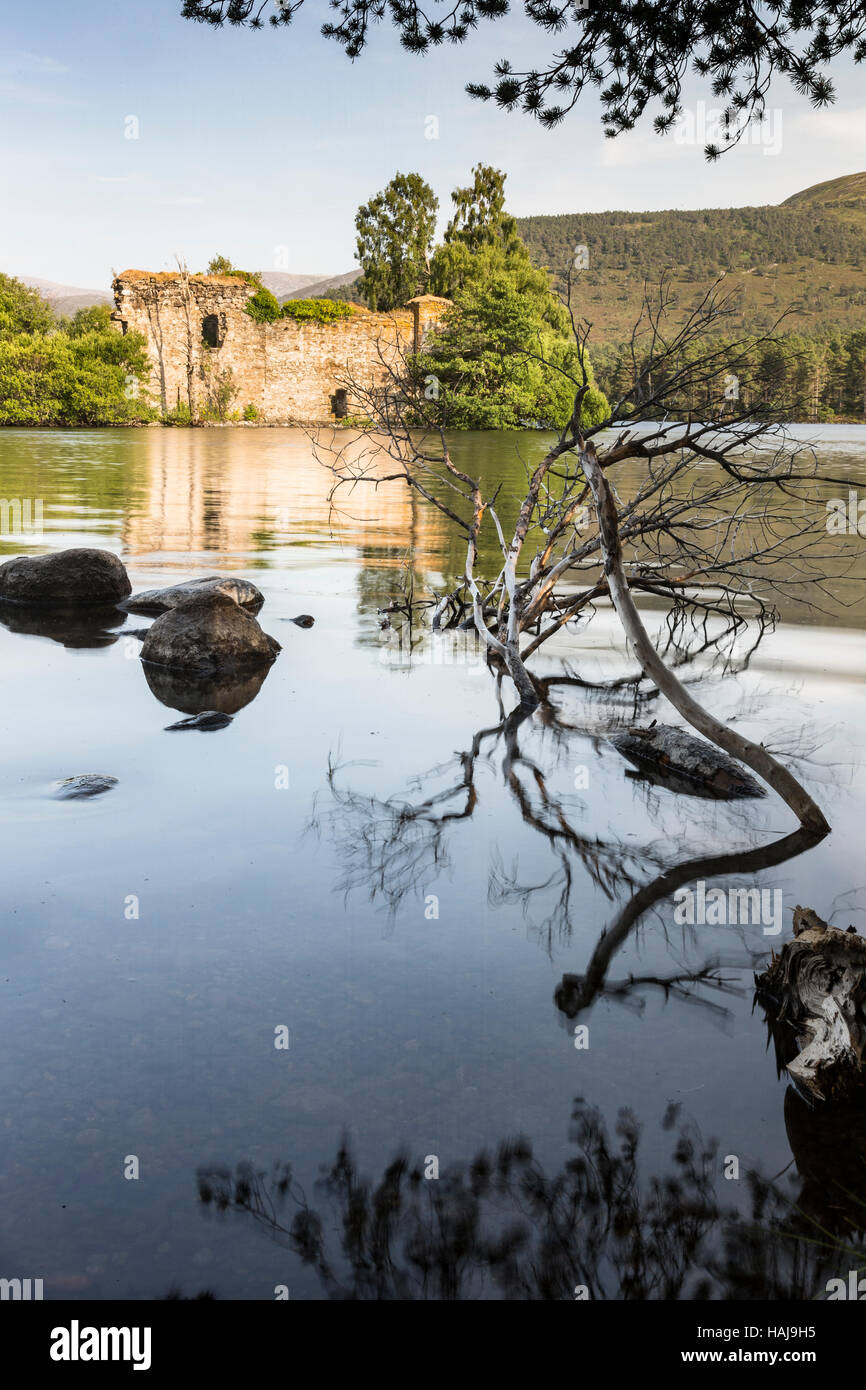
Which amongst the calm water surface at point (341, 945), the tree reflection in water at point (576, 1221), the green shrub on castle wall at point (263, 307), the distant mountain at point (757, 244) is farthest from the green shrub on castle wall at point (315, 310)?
the tree reflection in water at point (576, 1221)

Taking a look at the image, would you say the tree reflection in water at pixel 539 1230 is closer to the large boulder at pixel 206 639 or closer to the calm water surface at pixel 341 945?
the calm water surface at pixel 341 945

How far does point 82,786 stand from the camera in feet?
20.1

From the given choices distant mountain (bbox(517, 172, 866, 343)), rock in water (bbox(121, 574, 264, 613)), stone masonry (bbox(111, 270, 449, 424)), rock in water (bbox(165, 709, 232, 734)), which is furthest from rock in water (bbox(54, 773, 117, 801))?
distant mountain (bbox(517, 172, 866, 343))

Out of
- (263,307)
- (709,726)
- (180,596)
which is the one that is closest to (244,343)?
(263,307)

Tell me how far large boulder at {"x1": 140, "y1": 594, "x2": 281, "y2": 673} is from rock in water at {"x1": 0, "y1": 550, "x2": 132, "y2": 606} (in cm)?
252

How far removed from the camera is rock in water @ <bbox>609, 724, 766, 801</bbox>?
6.49m

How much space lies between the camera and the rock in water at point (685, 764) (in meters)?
6.49

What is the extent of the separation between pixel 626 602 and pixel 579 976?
2222 millimetres

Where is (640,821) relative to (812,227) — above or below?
below

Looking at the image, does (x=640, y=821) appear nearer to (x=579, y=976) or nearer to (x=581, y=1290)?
(x=579, y=976)

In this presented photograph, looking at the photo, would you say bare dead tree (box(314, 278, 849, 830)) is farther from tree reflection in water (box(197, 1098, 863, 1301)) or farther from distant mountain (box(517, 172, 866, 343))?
distant mountain (box(517, 172, 866, 343))

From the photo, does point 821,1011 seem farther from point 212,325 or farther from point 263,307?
point 263,307

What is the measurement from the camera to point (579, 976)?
4430mm
